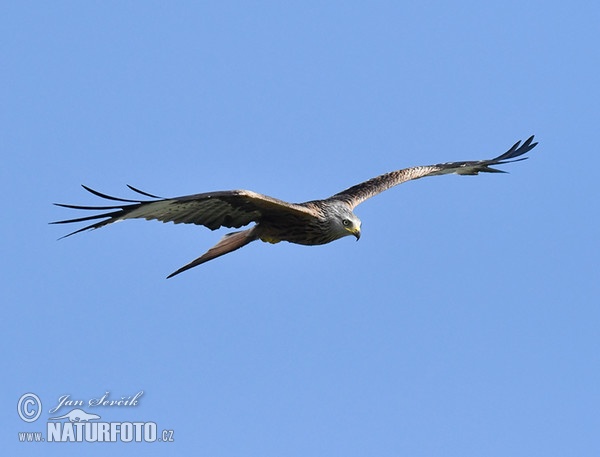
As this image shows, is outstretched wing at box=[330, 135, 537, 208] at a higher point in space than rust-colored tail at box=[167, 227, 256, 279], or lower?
higher

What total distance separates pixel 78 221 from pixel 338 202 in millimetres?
3665

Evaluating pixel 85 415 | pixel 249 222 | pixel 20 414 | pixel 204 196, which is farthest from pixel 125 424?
pixel 204 196

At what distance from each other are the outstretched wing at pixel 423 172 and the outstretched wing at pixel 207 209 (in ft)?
6.26

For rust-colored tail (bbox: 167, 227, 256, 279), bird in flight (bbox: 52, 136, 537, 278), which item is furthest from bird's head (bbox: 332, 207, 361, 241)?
rust-colored tail (bbox: 167, 227, 256, 279)

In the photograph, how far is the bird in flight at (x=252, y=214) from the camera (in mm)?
10719

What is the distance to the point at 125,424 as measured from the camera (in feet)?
47.8

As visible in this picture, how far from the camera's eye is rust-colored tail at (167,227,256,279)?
1276 centimetres

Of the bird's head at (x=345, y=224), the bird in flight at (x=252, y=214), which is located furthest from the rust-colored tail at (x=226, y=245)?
the bird's head at (x=345, y=224)

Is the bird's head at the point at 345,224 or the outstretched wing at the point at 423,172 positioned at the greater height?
the outstretched wing at the point at 423,172

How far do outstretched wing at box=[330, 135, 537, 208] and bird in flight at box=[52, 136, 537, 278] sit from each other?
20 mm

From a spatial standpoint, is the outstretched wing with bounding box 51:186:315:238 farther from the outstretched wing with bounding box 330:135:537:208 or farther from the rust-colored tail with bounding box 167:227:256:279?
the outstretched wing with bounding box 330:135:537:208

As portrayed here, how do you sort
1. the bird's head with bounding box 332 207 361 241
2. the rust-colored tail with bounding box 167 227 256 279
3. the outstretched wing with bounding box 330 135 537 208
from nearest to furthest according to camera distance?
the bird's head with bounding box 332 207 361 241
the rust-colored tail with bounding box 167 227 256 279
the outstretched wing with bounding box 330 135 537 208

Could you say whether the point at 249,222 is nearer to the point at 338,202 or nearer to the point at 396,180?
the point at 338,202

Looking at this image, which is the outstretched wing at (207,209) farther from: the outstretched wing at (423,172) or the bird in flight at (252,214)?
the outstretched wing at (423,172)
